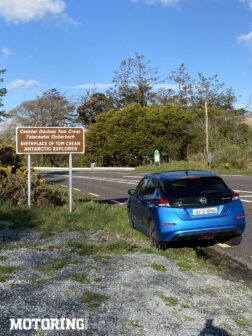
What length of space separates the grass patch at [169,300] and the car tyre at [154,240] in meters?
3.09

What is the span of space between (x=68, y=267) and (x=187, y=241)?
10.9 ft

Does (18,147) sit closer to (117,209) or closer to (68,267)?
(117,209)

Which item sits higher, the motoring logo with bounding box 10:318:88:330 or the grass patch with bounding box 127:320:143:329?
the motoring logo with bounding box 10:318:88:330

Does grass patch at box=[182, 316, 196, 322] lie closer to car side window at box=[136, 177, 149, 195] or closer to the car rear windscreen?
A: the car rear windscreen

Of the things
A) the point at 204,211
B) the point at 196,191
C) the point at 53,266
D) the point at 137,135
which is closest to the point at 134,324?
the point at 53,266

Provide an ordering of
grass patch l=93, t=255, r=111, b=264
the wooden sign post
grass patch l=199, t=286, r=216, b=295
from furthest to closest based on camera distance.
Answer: the wooden sign post < grass patch l=93, t=255, r=111, b=264 < grass patch l=199, t=286, r=216, b=295

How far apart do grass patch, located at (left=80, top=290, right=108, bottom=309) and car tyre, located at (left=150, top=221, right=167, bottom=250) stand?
3.22 meters

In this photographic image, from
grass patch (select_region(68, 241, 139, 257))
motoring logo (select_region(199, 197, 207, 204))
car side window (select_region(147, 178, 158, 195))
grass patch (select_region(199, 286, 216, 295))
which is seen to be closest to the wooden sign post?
car side window (select_region(147, 178, 158, 195))

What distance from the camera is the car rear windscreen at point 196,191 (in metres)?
8.67

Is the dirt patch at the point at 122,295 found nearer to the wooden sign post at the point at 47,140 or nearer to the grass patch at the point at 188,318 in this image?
the grass patch at the point at 188,318

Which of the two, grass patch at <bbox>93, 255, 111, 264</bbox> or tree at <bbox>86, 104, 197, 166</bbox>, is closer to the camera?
grass patch at <bbox>93, 255, 111, 264</bbox>

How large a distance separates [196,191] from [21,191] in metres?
7.38

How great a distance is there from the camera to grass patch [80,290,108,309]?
5246 mm

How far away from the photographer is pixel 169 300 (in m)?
5.50
